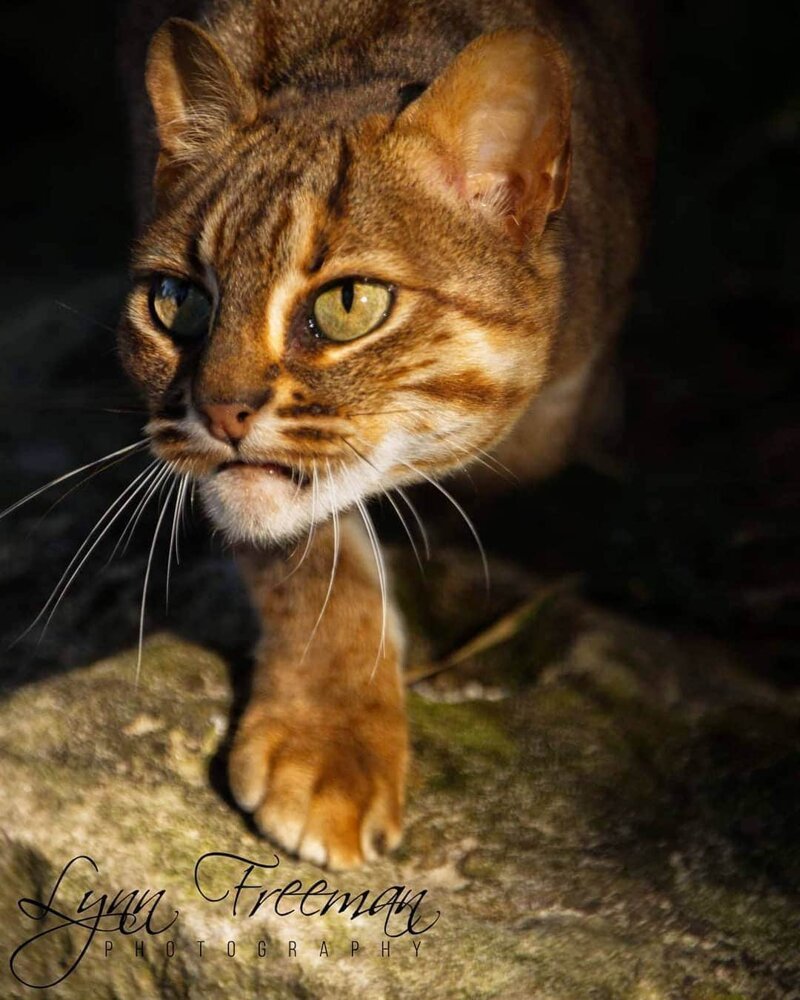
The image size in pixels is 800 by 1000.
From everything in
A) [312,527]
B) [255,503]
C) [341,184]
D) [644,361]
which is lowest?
[644,361]

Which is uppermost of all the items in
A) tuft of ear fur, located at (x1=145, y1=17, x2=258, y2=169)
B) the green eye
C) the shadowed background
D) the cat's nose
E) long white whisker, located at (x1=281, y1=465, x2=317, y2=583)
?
tuft of ear fur, located at (x1=145, y1=17, x2=258, y2=169)

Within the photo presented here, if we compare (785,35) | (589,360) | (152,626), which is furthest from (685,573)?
(785,35)

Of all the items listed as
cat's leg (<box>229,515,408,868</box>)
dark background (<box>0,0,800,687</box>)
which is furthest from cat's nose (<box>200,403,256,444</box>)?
dark background (<box>0,0,800,687</box>)

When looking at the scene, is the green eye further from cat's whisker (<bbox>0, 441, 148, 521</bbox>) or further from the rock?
the rock

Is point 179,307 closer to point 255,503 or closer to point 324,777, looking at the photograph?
point 255,503

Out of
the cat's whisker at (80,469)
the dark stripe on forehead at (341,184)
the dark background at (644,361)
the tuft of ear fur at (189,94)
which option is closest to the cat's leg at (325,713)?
the dark background at (644,361)

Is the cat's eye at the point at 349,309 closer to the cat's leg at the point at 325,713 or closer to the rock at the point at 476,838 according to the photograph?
the cat's leg at the point at 325,713

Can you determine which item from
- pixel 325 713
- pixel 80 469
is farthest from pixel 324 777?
pixel 80 469
